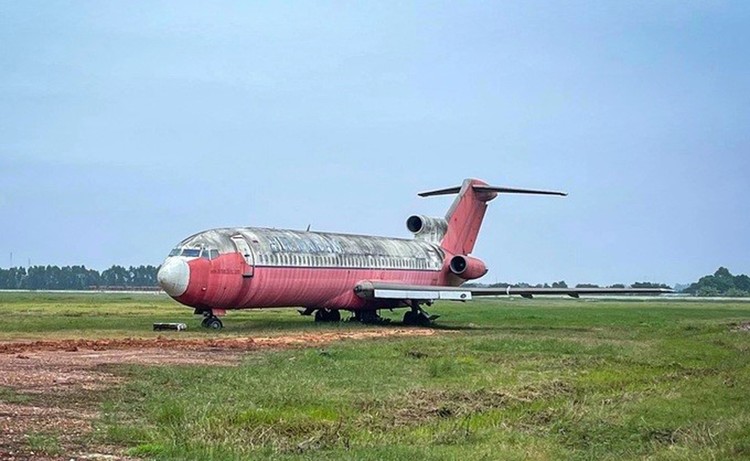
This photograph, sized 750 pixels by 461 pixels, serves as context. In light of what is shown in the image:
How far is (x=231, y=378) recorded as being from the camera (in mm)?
17016

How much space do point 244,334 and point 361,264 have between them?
10354 millimetres

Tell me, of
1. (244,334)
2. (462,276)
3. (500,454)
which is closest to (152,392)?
(500,454)

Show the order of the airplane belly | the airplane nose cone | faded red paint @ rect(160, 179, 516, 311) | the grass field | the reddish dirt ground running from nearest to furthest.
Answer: the reddish dirt ground → the grass field → the airplane nose cone → faded red paint @ rect(160, 179, 516, 311) → the airplane belly

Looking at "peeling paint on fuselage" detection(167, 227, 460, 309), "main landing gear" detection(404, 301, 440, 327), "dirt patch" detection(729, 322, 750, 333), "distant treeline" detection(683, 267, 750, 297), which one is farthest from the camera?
"distant treeline" detection(683, 267, 750, 297)

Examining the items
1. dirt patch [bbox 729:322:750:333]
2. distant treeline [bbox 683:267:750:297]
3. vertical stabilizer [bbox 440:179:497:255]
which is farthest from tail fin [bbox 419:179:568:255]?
distant treeline [bbox 683:267:750:297]

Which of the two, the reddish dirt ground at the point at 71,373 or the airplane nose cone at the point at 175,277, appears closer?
the reddish dirt ground at the point at 71,373

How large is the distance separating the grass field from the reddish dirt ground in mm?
201

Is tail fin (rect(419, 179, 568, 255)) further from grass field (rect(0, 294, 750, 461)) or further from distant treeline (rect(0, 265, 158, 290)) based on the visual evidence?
distant treeline (rect(0, 265, 158, 290))

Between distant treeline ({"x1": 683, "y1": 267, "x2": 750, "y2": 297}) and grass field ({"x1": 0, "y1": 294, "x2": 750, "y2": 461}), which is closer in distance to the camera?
grass field ({"x1": 0, "y1": 294, "x2": 750, "y2": 461})

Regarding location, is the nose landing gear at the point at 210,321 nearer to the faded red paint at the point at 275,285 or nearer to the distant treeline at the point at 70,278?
the faded red paint at the point at 275,285

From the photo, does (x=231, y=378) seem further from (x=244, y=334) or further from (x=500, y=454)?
(x=244, y=334)

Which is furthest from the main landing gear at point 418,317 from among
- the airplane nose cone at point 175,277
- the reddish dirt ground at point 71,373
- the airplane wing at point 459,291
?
the airplane nose cone at point 175,277

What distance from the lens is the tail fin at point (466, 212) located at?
154 feet

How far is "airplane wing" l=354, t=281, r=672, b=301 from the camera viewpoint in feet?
124
